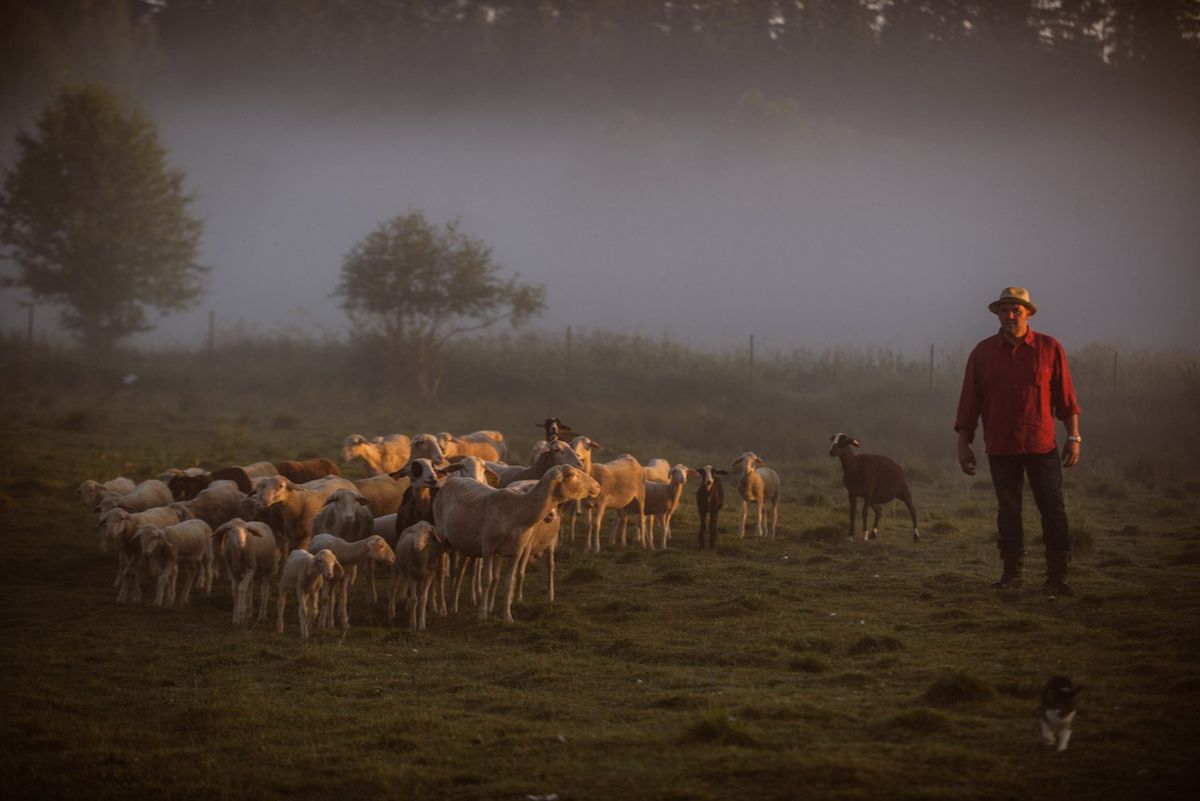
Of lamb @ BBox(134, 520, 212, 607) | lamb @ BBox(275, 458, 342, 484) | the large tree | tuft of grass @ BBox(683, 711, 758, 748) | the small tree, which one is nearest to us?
tuft of grass @ BBox(683, 711, 758, 748)

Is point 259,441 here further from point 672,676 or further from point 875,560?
point 672,676

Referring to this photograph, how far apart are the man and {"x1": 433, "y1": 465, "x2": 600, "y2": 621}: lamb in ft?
14.1

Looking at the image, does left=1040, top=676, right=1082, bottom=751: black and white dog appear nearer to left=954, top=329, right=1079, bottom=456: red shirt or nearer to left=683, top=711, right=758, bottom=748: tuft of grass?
left=683, top=711, right=758, bottom=748: tuft of grass

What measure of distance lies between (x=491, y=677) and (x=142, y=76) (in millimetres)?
118378

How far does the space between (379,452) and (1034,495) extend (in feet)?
41.3

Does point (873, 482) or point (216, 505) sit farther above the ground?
point (873, 482)

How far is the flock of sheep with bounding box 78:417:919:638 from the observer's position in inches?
531

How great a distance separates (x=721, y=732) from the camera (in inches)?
323

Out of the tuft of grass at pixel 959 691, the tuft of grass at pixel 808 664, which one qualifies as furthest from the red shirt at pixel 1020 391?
the tuft of grass at pixel 959 691

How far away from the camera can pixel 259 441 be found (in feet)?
97.1

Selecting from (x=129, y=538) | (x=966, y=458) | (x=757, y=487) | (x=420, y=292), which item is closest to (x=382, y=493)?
(x=129, y=538)

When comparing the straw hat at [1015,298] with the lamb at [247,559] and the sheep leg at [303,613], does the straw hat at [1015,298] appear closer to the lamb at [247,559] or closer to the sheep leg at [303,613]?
the sheep leg at [303,613]

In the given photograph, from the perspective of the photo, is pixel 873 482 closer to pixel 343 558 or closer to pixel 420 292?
pixel 343 558

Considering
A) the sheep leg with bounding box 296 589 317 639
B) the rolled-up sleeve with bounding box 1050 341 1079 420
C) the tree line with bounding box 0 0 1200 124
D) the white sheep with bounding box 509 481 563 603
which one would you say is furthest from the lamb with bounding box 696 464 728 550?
the tree line with bounding box 0 0 1200 124
